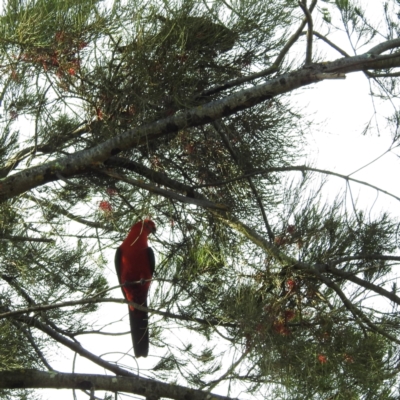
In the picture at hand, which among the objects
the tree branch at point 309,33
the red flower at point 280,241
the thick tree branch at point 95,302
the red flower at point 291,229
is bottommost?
the thick tree branch at point 95,302

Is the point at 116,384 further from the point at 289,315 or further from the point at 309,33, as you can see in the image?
the point at 309,33

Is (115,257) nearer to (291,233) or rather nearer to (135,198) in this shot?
(135,198)

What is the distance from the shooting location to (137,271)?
3207 mm

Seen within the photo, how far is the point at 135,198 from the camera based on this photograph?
3.00m

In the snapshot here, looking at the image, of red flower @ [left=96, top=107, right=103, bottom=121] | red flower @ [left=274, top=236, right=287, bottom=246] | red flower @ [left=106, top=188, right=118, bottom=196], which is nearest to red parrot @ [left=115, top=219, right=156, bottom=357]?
red flower @ [left=106, top=188, right=118, bottom=196]

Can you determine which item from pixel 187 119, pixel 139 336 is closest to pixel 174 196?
pixel 187 119

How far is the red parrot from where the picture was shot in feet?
10.0

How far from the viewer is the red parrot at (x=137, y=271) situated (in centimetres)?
306

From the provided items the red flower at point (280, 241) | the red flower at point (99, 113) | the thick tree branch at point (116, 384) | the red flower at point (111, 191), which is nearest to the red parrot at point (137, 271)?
the red flower at point (111, 191)

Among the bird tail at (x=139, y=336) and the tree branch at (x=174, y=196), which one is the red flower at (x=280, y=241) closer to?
the tree branch at (x=174, y=196)

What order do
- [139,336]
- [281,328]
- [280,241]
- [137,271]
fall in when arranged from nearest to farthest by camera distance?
[281,328], [280,241], [139,336], [137,271]

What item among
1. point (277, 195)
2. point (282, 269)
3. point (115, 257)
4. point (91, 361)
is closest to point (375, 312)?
point (282, 269)

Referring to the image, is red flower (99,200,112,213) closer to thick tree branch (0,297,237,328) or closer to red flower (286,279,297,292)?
thick tree branch (0,297,237,328)

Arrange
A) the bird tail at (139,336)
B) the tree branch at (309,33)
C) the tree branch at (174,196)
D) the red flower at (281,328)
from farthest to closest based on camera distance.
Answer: the bird tail at (139,336) < the tree branch at (174,196) < the tree branch at (309,33) < the red flower at (281,328)
